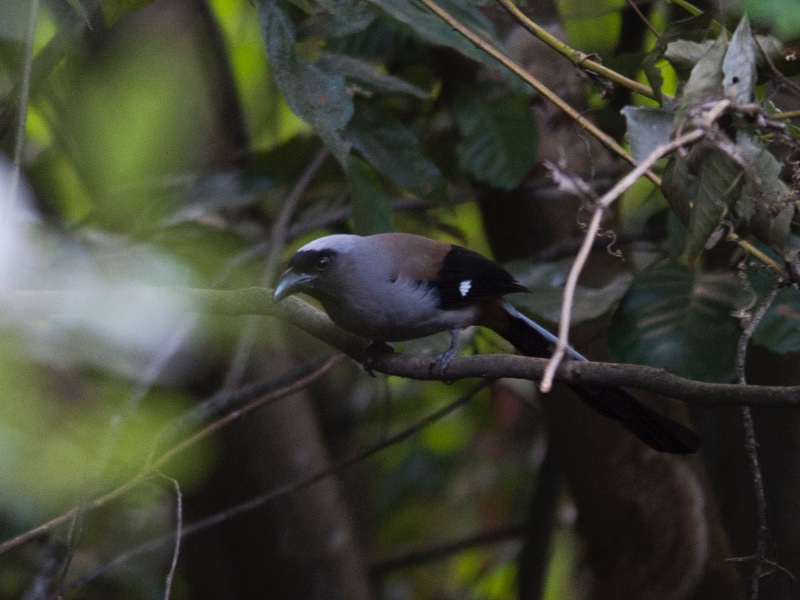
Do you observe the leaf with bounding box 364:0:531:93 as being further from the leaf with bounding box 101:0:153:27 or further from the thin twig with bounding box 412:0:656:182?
the leaf with bounding box 101:0:153:27

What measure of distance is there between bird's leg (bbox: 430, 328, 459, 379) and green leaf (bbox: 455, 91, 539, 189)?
0.65m

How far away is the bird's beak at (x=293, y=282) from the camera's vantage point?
2.30 m

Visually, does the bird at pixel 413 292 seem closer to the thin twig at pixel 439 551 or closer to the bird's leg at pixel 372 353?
the bird's leg at pixel 372 353

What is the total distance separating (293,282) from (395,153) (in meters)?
0.51

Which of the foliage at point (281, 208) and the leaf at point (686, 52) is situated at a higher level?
the leaf at point (686, 52)

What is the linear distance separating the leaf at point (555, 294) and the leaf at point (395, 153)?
37cm

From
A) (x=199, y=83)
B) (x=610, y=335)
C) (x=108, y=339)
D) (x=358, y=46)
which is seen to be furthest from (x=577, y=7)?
(x=108, y=339)

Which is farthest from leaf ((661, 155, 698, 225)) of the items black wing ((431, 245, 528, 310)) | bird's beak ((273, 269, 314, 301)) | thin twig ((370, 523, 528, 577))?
thin twig ((370, 523, 528, 577))

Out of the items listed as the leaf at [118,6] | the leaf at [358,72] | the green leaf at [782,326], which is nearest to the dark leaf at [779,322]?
the green leaf at [782,326]

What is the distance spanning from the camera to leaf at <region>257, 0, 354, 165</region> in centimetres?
196

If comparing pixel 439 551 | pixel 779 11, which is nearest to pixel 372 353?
pixel 779 11

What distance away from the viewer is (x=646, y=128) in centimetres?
165

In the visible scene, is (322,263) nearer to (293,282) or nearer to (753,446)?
(293,282)

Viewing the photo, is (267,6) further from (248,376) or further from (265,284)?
(248,376)
